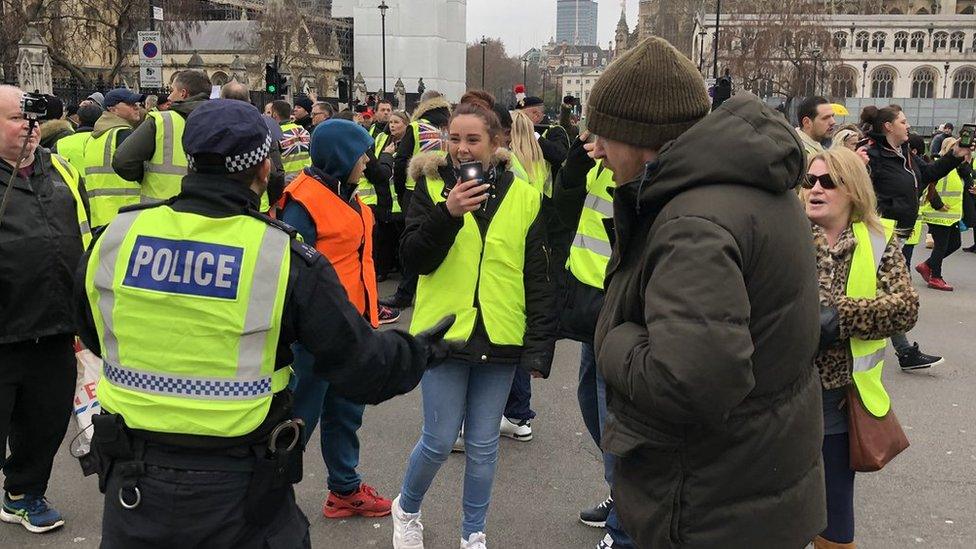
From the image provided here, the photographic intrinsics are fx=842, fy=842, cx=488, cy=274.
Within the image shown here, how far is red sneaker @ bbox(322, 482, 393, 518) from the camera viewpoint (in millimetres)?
4316

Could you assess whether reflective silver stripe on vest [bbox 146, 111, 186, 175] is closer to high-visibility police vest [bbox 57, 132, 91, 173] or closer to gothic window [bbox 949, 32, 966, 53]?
high-visibility police vest [bbox 57, 132, 91, 173]

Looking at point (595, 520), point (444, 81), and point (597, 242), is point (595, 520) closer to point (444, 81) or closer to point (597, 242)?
point (597, 242)

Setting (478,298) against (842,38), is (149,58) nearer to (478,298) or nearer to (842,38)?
(478,298)

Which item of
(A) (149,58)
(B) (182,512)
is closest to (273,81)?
(A) (149,58)

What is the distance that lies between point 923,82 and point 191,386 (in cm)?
10826

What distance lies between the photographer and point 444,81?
53.2m

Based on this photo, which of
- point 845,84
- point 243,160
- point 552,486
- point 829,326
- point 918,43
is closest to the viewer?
point 243,160

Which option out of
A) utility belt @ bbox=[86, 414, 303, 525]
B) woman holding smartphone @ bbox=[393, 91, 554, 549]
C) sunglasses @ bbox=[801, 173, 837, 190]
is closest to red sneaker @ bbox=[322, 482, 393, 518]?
woman holding smartphone @ bbox=[393, 91, 554, 549]

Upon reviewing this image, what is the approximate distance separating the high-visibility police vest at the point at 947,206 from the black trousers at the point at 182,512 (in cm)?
1025

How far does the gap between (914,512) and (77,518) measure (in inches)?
172

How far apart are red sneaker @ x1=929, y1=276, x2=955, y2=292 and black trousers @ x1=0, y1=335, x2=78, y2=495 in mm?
9942

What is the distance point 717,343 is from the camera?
183 cm

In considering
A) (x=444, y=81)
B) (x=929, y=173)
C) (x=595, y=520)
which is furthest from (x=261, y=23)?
(x=595, y=520)

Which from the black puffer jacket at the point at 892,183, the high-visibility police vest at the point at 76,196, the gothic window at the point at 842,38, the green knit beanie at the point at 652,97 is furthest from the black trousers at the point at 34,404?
the gothic window at the point at 842,38
